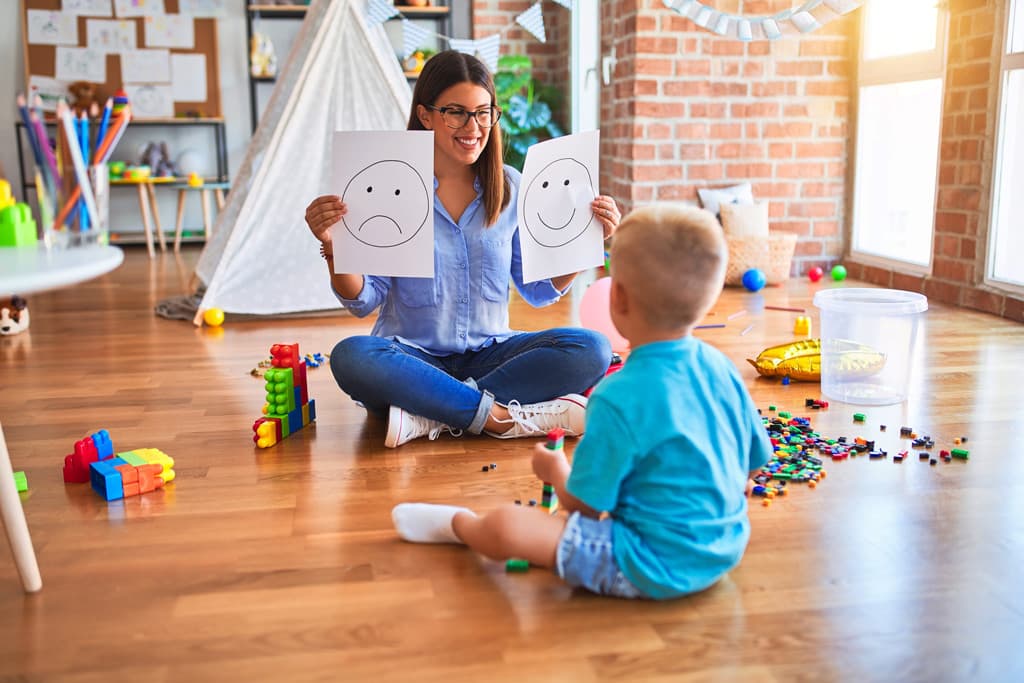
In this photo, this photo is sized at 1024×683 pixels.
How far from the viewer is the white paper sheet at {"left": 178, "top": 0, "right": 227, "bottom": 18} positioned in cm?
537

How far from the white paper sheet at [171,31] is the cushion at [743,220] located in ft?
10.9

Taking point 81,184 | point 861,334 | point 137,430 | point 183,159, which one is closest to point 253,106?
point 183,159

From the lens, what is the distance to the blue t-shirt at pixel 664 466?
1096 millimetres

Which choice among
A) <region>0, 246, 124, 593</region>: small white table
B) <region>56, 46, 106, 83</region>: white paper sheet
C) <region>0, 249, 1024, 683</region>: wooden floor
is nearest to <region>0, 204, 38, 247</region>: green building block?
<region>0, 246, 124, 593</region>: small white table

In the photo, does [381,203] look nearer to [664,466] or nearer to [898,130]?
[664,466]

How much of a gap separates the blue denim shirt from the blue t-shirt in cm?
75

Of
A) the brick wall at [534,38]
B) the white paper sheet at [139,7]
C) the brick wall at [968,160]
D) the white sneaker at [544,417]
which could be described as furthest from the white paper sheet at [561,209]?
the white paper sheet at [139,7]

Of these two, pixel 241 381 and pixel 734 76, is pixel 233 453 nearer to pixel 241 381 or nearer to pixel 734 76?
pixel 241 381

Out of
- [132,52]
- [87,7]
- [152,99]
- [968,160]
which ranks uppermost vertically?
[87,7]

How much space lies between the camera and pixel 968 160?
124 inches

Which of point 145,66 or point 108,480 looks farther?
point 145,66

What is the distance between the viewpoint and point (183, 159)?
17.6 feet

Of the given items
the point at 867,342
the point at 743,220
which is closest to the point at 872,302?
the point at 867,342

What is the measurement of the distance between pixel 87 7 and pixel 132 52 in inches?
12.6
